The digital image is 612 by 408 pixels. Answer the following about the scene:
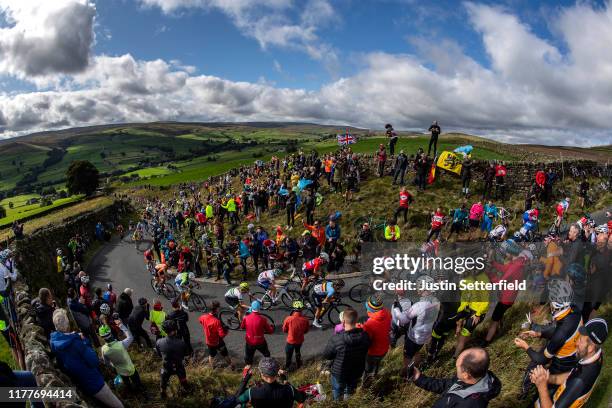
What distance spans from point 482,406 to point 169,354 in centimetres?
606

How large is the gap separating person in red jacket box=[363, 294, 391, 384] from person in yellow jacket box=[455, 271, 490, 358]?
1.51 m

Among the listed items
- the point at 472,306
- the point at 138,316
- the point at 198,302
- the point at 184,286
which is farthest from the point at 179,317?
the point at 472,306

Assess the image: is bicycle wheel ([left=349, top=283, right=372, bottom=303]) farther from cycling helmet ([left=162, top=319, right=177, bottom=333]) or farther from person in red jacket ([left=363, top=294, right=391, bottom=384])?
cycling helmet ([left=162, top=319, right=177, bottom=333])

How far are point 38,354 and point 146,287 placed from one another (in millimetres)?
12241

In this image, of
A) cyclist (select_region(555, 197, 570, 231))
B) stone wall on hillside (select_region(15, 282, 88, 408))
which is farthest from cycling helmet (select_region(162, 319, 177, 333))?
cyclist (select_region(555, 197, 570, 231))

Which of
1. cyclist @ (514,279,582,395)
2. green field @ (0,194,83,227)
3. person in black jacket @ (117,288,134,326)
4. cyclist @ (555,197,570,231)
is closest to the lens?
cyclist @ (514,279,582,395)

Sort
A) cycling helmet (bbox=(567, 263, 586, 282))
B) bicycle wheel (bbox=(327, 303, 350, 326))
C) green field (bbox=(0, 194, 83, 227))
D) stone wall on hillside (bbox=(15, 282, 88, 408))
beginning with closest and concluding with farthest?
stone wall on hillside (bbox=(15, 282, 88, 408)) → cycling helmet (bbox=(567, 263, 586, 282)) → bicycle wheel (bbox=(327, 303, 350, 326)) → green field (bbox=(0, 194, 83, 227))

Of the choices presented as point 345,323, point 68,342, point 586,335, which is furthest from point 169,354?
point 586,335

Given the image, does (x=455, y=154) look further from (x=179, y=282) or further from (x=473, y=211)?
(x=179, y=282)

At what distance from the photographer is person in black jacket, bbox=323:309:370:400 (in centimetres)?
572

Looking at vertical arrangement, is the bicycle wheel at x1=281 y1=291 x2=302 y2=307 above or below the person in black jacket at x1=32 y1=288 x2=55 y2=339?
below

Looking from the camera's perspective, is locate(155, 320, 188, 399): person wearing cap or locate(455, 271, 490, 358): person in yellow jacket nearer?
locate(455, 271, 490, 358): person in yellow jacket

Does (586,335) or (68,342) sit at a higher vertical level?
(586,335)

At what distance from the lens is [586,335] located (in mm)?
3793
